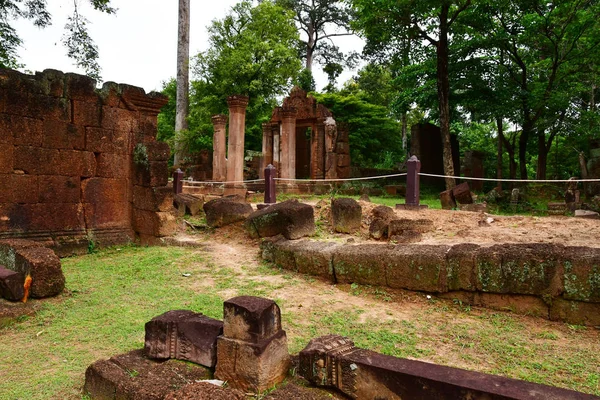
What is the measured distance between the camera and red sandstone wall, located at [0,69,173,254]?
288 inches

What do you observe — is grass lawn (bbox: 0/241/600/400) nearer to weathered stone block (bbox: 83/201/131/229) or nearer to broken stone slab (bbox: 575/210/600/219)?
weathered stone block (bbox: 83/201/131/229)

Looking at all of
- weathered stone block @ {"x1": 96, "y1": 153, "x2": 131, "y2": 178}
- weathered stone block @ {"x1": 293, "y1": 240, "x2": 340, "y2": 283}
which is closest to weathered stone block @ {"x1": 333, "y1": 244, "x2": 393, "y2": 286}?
weathered stone block @ {"x1": 293, "y1": 240, "x2": 340, "y2": 283}

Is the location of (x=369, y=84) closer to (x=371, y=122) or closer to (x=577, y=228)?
(x=371, y=122)

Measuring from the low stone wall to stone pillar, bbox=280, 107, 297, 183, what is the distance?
1293cm

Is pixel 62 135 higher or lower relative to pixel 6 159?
higher

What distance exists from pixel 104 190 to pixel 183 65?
50.7 ft

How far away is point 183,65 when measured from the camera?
72.1 ft

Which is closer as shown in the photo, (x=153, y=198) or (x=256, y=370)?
(x=256, y=370)

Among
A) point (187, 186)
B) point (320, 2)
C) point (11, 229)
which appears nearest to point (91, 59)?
point (187, 186)

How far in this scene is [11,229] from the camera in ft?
23.6

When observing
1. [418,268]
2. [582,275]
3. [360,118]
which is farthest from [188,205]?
[360,118]

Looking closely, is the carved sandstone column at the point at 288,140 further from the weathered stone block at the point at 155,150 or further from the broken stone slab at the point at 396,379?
the broken stone slab at the point at 396,379

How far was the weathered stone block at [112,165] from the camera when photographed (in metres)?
8.36

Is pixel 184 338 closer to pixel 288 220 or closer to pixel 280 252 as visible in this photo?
pixel 280 252
